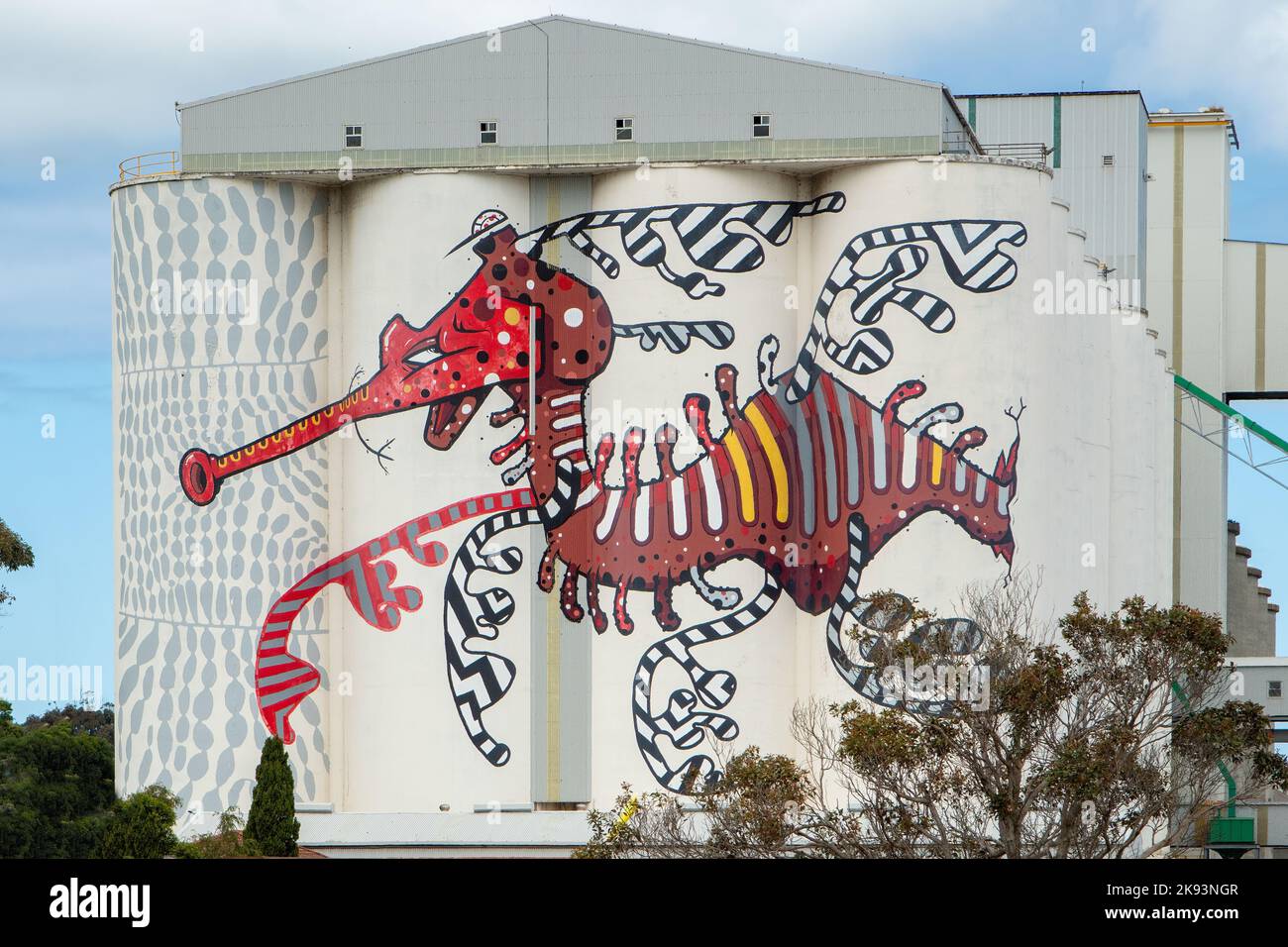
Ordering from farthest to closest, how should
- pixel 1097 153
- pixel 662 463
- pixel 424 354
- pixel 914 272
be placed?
pixel 1097 153 → pixel 424 354 → pixel 662 463 → pixel 914 272

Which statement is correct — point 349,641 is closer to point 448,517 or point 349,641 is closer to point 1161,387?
point 448,517

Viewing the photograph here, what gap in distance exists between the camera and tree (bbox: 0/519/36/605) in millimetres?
69750

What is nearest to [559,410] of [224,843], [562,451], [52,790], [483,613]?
[562,451]

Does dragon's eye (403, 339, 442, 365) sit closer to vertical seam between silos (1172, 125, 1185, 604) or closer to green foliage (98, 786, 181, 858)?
green foliage (98, 786, 181, 858)

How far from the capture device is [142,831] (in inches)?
1962

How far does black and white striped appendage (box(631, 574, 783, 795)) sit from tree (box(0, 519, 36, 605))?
25594 millimetres

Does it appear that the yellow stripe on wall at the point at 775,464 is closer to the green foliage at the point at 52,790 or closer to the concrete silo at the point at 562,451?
the concrete silo at the point at 562,451

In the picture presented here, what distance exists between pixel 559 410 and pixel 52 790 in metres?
19.7

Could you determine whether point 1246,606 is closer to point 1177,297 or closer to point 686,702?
point 1177,297

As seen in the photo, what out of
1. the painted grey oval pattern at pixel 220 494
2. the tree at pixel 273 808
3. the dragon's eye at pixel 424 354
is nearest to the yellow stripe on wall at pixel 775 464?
the dragon's eye at pixel 424 354

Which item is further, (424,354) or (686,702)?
(424,354)

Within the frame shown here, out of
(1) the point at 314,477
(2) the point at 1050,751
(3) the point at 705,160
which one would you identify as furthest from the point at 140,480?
(2) the point at 1050,751

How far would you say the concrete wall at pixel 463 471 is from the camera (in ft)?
182

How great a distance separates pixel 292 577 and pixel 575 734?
9062mm
